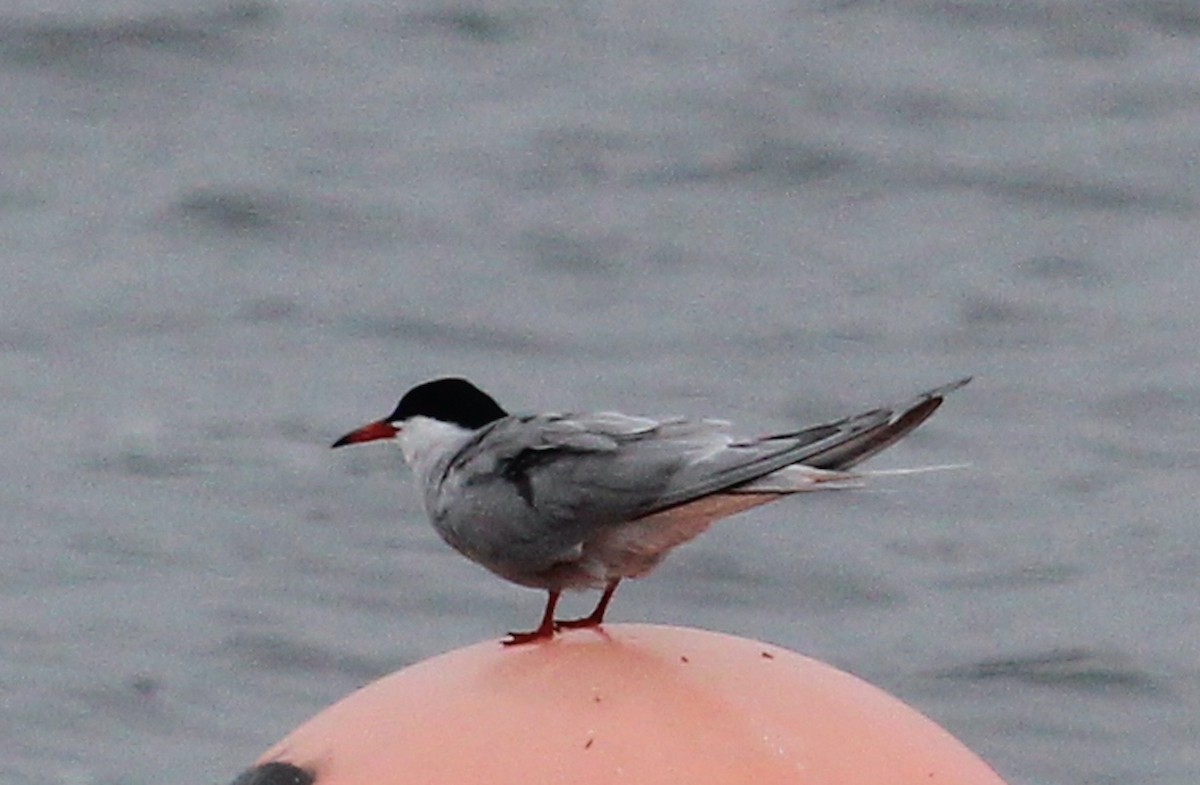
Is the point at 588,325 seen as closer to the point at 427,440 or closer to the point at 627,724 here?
the point at 427,440

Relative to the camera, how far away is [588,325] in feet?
37.6

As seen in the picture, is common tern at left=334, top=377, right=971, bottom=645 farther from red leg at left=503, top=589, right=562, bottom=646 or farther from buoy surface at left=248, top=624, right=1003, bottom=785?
buoy surface at left=248, top=624, right=1003, bottom=785

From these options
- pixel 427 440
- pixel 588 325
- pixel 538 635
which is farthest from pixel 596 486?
pixel 588 325

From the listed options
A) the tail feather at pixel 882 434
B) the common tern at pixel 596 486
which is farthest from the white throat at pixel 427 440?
the tail feather at pixel 882 434

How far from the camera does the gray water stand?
9664 millimetres

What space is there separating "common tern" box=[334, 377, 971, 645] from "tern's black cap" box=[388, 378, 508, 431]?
0.20 ft

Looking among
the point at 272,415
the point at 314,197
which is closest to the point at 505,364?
the point at 272,415

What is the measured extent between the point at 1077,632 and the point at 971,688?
53 centimetres

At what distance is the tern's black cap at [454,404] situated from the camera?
5.50 metres

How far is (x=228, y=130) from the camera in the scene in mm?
13297

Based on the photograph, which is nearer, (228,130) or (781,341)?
(781,341)

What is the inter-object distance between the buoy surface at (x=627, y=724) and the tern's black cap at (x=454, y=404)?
1.02m

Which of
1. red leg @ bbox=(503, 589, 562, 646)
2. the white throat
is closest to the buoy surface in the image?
red leg @ bbox=(503, 589, 562, 646)

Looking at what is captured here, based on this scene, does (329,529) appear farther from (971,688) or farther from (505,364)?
(971,688)
